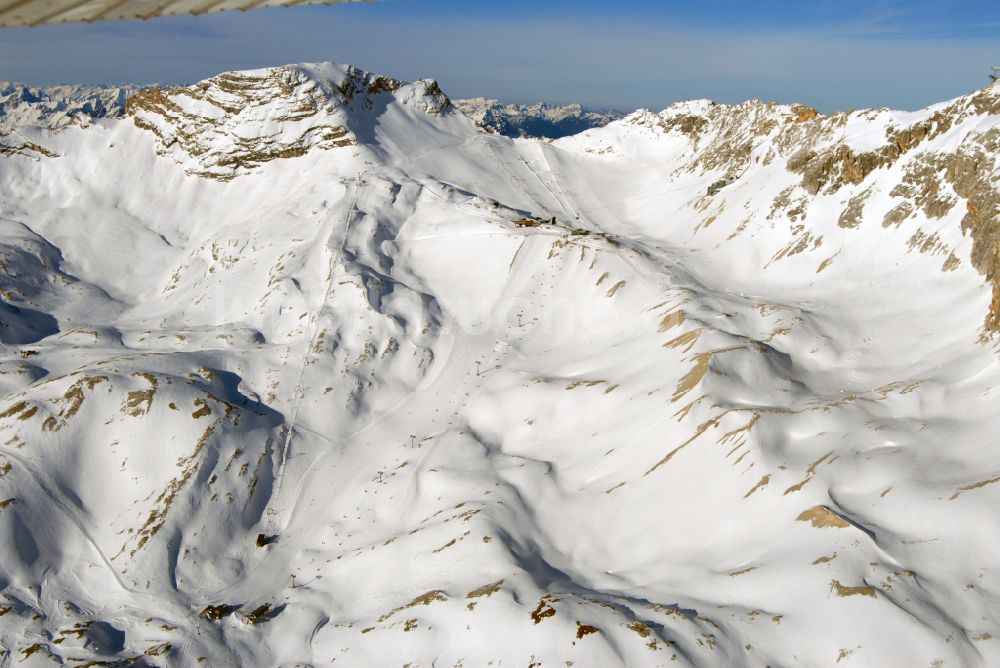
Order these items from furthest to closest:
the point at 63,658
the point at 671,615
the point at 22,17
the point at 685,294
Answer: the point at 685,294 < the point at 63,658 < the point at 671,615 < the point at 22,17

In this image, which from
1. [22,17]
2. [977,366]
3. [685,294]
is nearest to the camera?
[22,17]

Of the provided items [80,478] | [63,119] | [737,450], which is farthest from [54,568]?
[63,119]

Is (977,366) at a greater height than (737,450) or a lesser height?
greater

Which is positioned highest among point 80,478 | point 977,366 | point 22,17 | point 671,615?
point 22,17

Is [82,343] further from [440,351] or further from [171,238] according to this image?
[440,351]

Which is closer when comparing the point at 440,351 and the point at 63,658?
the point at 63,658

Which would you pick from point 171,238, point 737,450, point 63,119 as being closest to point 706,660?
point 737,450

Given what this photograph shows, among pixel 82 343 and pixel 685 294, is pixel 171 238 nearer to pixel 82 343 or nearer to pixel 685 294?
pixel 82 343
